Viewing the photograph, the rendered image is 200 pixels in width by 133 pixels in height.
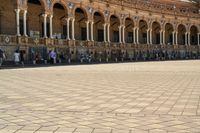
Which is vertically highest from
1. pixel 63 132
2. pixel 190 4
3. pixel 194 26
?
pixel 190 4

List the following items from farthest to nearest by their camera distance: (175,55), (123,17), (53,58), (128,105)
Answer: (175,55), (123,17), (53,58), (128,105)

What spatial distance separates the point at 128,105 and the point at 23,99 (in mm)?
2797

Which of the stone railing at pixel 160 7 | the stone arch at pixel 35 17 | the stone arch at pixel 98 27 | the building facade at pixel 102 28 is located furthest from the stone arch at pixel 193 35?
the stone arch at pixel 35 17

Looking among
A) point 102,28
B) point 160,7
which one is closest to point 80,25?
point 102,28

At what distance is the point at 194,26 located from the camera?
72.1m

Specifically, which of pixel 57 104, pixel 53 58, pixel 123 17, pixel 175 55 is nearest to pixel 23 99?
pixel 57 104

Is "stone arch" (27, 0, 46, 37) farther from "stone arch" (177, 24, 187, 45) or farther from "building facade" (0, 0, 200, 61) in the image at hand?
"stone arch" (177, 24, 187, 45)

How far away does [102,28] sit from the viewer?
53.2 m

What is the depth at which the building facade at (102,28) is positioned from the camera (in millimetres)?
37469

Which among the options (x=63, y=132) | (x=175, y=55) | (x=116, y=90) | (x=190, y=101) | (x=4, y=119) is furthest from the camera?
(x=175, y=55)

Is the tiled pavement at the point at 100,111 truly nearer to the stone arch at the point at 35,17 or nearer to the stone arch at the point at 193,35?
the stone arch at the point at 35,17

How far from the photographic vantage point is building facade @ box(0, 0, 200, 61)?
37469mm

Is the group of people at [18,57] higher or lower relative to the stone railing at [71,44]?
lower

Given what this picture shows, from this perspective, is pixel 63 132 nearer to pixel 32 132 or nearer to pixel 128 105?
pixel 32 132
